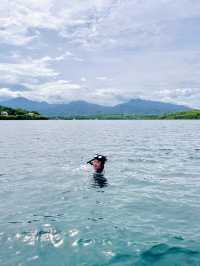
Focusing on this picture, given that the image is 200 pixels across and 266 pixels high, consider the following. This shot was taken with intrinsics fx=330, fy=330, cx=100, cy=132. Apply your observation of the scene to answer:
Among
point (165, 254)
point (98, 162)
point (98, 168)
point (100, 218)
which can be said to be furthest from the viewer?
point (98, 168)

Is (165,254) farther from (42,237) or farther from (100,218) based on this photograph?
(42,237)

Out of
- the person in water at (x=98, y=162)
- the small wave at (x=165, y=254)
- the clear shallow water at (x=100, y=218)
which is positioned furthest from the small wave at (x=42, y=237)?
the person in water at (x=98, y=162)

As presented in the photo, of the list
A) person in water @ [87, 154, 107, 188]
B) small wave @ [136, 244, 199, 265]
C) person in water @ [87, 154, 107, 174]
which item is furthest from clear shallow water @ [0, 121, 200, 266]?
person in water @ [87, 154, 107, 174]

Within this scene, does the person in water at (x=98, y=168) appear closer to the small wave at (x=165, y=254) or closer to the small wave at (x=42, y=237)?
the small wave at (x=42, y=237)

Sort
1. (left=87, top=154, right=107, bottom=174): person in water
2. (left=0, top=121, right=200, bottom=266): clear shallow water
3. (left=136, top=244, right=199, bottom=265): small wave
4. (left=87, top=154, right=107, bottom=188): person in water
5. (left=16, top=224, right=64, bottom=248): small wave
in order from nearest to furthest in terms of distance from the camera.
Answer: (left=136, top=244, right=199, bottom=265): small wave → (left=0, top=121, right=200, bottom=266): clear shallow water → (left=16, top=224, right=64, bottom=248): small wave → (left=87, top=154, right=107, bottom=188): person in water → (left=87, top=154, right=107, bottom=174): person in water

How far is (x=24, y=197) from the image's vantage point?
74.1 ft

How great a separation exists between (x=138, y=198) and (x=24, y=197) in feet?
25.5

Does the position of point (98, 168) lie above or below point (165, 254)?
above

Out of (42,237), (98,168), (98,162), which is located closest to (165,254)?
(42,237)

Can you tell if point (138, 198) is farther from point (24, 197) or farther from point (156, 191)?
point (24, 197)

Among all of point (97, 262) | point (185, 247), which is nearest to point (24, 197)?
point (97, 262)

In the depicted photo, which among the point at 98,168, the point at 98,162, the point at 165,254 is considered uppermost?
the point at 98,162

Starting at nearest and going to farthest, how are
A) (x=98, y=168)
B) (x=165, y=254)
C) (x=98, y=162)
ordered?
(x=165, y=254)
(x=98, y=162)
(x=98, y=168)

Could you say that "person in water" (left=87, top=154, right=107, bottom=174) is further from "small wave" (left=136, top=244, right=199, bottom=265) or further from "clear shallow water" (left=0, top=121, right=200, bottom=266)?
"small wave" (left=136, top=244, right=199, bottom=265)
